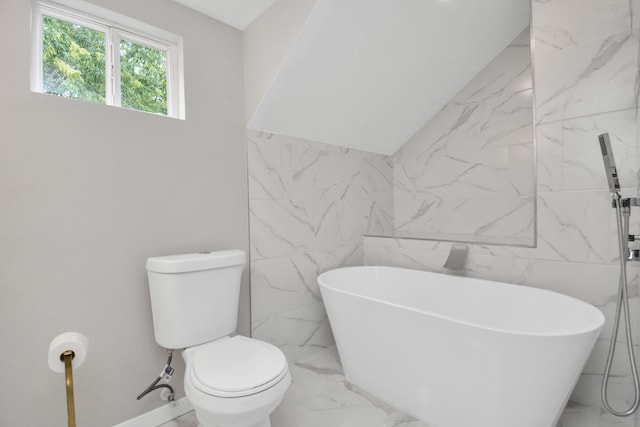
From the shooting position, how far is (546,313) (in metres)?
1.68

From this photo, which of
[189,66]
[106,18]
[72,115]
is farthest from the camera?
[189,66]

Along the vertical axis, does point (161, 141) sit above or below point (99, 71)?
below

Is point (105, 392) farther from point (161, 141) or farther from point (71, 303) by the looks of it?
point (161, 141)

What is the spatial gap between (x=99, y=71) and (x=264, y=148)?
3.18ft

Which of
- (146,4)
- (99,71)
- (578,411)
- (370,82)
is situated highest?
(146,4)

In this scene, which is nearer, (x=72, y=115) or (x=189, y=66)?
(x=72, y=115)

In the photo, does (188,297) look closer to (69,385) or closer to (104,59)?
(69,385)

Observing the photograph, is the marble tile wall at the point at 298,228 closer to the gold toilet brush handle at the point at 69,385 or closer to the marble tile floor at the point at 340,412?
the marble tile floor at the point at 340,412

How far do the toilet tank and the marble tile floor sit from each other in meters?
0.51

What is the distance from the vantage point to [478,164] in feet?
9.17

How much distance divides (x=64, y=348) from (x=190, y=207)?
2.83 ft

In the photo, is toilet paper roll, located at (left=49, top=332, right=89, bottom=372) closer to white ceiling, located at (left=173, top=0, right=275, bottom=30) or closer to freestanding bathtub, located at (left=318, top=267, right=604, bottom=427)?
freestanding bathtub, located at (left=318, top=267, right=604, bottom=427)

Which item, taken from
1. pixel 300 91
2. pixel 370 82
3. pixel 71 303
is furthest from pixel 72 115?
pixel 370 82

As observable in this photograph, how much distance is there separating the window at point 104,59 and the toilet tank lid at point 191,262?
0.87m
